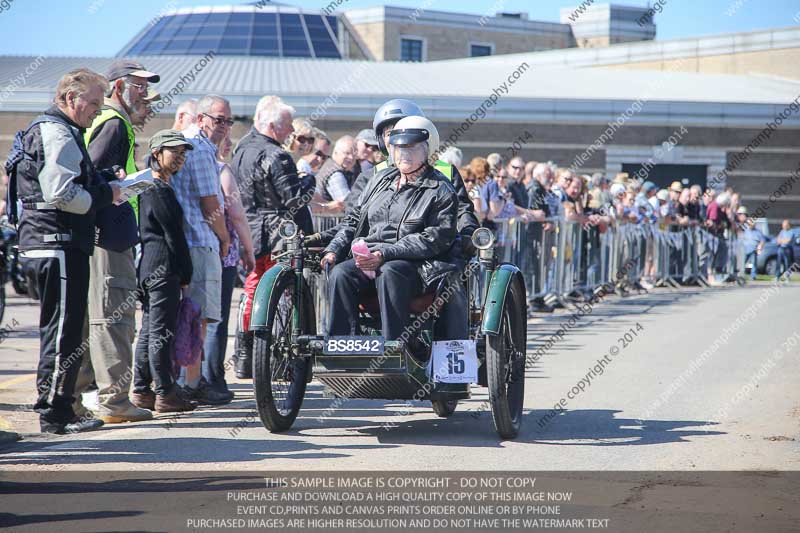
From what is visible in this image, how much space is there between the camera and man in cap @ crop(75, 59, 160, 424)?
805 centimetres

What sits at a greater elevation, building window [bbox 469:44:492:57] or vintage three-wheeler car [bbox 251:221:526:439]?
building window [bbox 469:44:492:57]

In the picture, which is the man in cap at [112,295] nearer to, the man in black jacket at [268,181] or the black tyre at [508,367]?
the man in black jacket at [268,181]

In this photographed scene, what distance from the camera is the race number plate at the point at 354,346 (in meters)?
7.48

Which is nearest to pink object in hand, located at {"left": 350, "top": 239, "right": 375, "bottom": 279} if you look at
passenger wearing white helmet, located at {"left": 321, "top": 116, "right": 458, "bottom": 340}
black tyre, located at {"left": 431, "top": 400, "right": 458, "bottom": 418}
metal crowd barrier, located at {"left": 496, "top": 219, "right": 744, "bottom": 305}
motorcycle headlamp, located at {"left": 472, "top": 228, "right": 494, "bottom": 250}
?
passenger wearing white helmet, located at {"left": 321, "top": 116, "right": 458, "bottom": 340}

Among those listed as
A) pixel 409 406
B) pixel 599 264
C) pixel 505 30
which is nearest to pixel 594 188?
pixel 599 264

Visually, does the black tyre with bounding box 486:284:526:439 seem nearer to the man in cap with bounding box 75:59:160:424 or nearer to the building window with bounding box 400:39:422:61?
the man in cap with bounding box 75:59:160:424

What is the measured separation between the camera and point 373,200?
817 cm

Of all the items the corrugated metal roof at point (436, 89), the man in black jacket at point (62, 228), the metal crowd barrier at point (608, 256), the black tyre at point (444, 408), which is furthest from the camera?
the corrugated metal roof at point (436, 89)

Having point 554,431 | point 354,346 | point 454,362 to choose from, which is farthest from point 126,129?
point 554,431

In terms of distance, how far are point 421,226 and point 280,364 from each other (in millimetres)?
1212

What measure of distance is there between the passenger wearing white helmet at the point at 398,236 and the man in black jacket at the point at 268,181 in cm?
155

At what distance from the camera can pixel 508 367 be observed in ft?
25.5

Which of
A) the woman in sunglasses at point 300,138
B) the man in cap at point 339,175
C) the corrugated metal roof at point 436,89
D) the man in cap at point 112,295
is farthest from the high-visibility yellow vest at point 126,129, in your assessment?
the corrugated metal roof at point 436,89

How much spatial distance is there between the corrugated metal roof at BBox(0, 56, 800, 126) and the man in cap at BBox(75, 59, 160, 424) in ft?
79.2
